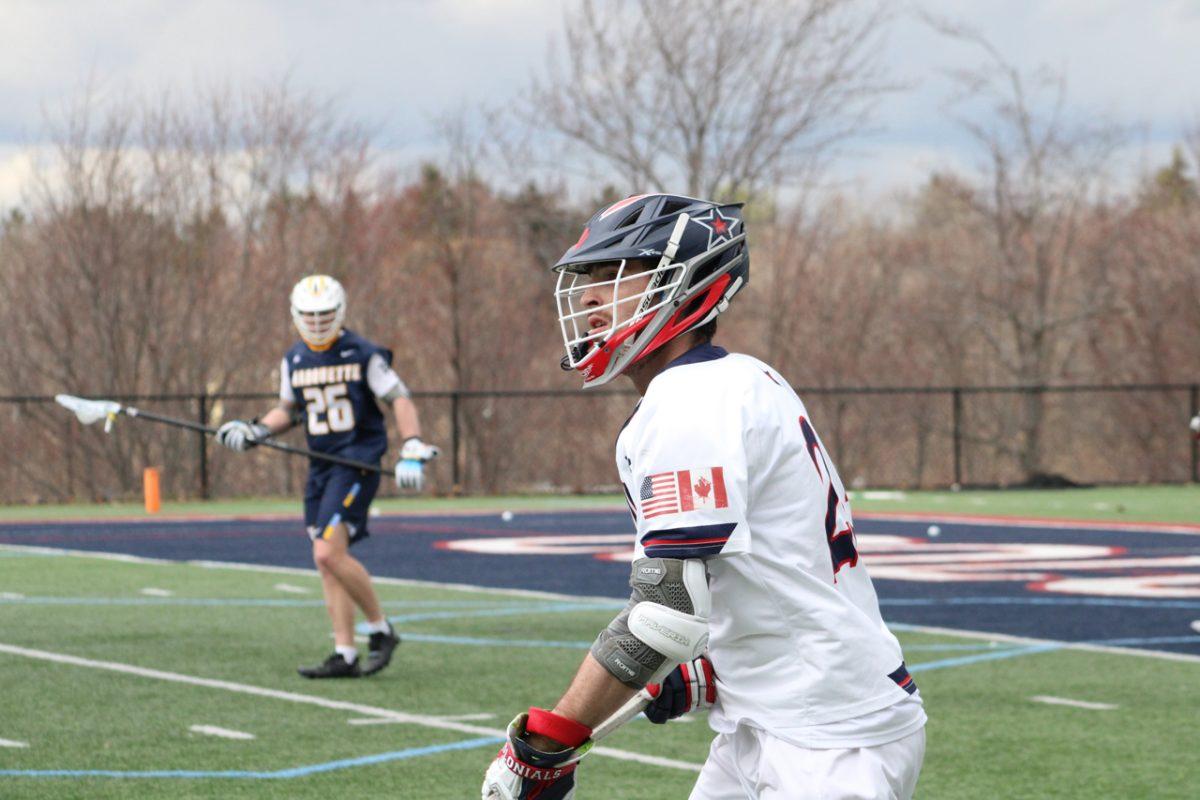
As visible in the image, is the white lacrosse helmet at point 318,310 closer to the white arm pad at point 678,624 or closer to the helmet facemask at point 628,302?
the helmet facemask at point 628,302

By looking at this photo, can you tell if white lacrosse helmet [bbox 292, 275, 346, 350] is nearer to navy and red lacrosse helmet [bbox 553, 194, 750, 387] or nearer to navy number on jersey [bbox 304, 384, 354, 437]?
navy number on jersey [bbox 304, 384, 354, 437]

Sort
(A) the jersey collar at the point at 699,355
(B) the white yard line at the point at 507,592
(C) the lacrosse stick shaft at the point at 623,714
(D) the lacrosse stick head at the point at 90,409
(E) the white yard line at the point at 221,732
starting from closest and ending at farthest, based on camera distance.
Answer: (C) the lacrosse stick shaft at the point at 623,714 < (A) the jersey collar at the point at 699,355 < (E) the white yard line at the point at 221,732 < (B) the white yard line at the point at 507,592 < (D) the lacrosse stick head at the point at 90,409

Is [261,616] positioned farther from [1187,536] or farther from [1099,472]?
[1099,472]

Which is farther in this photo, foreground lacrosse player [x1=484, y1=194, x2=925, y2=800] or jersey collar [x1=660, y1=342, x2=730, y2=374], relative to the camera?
jersey collar [x1=660, y1=342, x2=730, y2=374]

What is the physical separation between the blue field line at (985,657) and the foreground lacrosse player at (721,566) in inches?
227

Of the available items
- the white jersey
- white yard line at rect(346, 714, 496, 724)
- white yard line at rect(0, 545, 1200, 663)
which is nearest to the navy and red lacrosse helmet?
the white jersey

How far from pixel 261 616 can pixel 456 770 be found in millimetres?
5067

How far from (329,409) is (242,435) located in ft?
2.04

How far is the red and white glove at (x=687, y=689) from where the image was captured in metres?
3.29

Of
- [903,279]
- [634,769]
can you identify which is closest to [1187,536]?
[634,769]

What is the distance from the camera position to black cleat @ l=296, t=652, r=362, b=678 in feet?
28.3

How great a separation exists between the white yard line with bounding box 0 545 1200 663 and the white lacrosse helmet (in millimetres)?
3627

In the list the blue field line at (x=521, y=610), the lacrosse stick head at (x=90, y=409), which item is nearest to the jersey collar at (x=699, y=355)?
the blue field line at (x=521, y=610)

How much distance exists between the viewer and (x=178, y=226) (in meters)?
27.3
